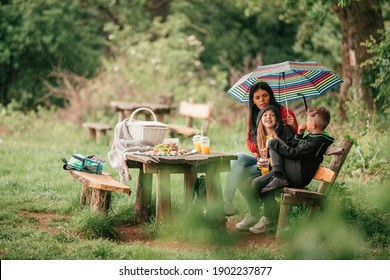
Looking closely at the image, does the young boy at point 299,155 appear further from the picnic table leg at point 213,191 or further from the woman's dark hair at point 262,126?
the picnic table leg at point 213,191

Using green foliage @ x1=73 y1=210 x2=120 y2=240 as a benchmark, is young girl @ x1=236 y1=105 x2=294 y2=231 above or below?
above

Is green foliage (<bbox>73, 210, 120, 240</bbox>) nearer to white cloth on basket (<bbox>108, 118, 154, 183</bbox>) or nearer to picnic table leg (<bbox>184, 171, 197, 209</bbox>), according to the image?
white cloth on basket (<bbox>108, 118, 154, 183</bbox>)

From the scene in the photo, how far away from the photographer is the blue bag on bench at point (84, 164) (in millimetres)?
Answer: 7234

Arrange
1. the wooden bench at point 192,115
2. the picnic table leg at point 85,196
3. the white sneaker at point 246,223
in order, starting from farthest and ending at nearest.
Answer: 1. the wooden bench at point 192,115
2. the picnic table leg at point 85,196
3. the white sneaker at point 246,223

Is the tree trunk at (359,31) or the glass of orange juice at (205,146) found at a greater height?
the tree trunk at (359,31)

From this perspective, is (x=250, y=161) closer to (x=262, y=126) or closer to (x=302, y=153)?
(x=262, y=126)

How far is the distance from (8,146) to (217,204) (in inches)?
255

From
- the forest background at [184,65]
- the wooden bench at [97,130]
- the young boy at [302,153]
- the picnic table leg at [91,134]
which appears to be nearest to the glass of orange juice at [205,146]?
the young boy at [302,153]

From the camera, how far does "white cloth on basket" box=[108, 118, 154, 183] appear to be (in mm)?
6820

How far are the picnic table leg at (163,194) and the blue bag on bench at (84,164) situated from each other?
99 cm

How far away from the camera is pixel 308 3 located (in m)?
12.4

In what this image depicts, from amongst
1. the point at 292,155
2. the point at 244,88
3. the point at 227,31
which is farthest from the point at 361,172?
the point at 227,31

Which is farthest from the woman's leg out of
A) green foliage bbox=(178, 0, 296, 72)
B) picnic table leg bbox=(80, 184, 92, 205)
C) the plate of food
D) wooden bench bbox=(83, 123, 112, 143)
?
green foliage bbox=(178, 0, 296, 72)
